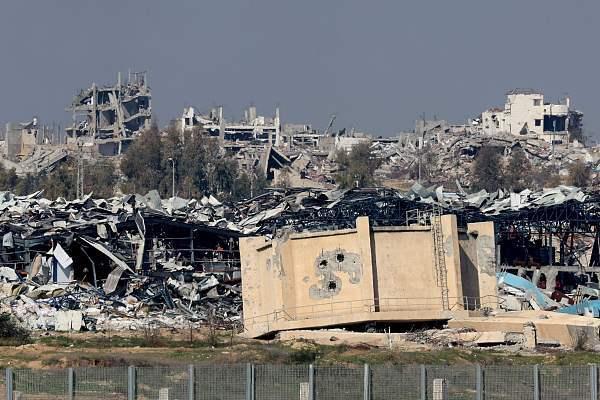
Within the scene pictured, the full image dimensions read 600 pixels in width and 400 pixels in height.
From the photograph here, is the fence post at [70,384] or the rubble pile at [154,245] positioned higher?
the rubble pile at [154,245]

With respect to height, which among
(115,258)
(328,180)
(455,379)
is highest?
(328,180)

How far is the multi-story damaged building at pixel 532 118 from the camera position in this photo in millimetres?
135750

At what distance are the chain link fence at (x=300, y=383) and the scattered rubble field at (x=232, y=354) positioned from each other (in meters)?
4.87

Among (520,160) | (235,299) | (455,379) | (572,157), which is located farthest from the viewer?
(572,157)

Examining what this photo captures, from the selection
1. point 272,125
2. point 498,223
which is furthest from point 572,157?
point 498,223

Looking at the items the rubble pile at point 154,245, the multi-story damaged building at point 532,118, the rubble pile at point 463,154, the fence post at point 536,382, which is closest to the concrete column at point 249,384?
the fence post at point 536,382

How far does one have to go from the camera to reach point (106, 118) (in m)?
143

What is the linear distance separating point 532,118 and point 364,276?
333ft

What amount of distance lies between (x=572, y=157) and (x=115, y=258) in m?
81.6

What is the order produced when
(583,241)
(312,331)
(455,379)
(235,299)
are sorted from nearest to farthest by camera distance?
1. (455,379)
2. (312,331)
3. (235,299)
4. (583,241)

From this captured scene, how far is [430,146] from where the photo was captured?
5128 inches

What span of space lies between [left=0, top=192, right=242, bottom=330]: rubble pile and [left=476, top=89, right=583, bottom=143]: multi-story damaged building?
253ft

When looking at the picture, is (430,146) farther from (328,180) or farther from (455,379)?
(455,379)

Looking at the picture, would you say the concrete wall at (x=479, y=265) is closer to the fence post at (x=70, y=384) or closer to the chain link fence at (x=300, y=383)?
the chain link fence at (x=300, y=383)
